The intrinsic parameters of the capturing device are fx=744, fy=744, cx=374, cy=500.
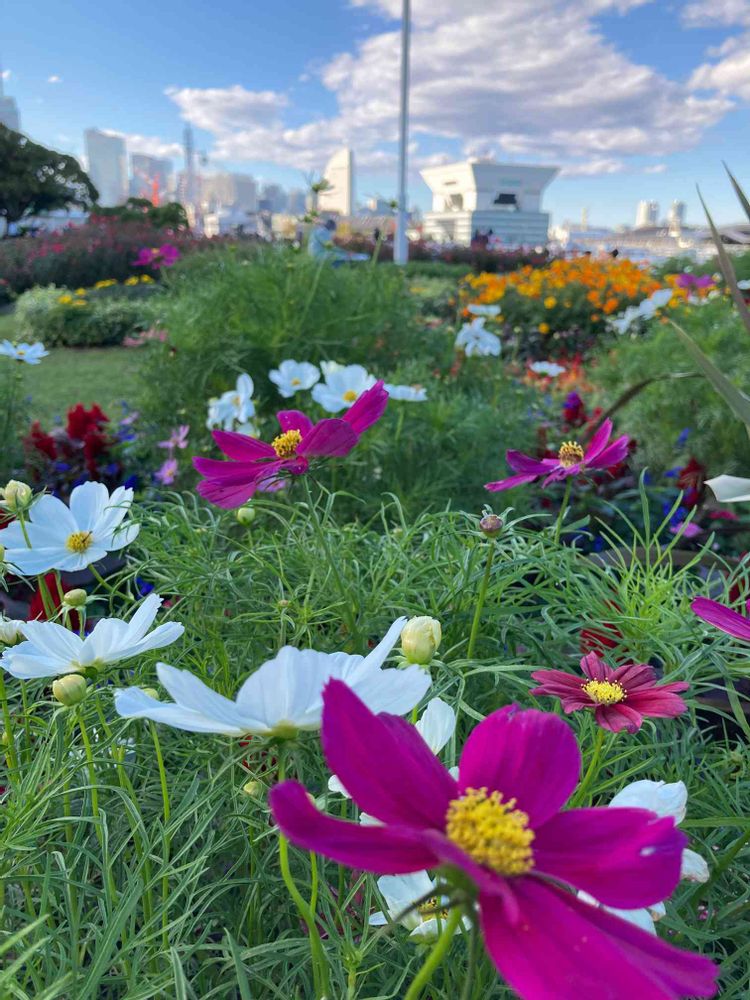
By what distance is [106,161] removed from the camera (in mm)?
94812

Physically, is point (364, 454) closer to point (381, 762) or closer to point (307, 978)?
point (307, 978)

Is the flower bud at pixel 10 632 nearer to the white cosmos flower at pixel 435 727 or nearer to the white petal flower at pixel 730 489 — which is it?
the white cosmos flower at pixel 435 727

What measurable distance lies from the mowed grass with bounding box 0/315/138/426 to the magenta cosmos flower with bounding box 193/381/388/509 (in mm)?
2657

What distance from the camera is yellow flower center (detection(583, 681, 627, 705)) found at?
457mm

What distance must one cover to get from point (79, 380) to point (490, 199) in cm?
2285

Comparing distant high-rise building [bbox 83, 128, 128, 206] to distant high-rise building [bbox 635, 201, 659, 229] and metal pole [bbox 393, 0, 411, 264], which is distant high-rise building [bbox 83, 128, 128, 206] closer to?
distant high-rise building [bbox 635, 201, 659, 229]

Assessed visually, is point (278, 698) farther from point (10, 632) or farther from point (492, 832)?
point (10, 632)

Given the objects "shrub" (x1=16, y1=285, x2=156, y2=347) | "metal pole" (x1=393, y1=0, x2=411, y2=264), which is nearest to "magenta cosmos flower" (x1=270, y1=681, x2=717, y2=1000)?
"shrub" (x1=16, y1=285, x2=156, y2=347)

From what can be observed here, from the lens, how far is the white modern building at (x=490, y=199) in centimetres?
2442

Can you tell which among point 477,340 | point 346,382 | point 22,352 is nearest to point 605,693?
point 346,382

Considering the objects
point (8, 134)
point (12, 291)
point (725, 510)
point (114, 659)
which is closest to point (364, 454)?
point (725, 510)

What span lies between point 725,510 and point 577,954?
1668 mm

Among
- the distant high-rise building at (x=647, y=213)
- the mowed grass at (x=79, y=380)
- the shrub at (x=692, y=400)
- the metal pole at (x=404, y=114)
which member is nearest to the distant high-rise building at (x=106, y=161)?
the distant high-rise building at (x=647, y=213)

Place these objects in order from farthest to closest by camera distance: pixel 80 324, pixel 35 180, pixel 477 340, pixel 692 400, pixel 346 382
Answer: pixel 35 180 → pixel 80 324 → pixel 692 400 → pixel 477 340 → pixel 346 382
